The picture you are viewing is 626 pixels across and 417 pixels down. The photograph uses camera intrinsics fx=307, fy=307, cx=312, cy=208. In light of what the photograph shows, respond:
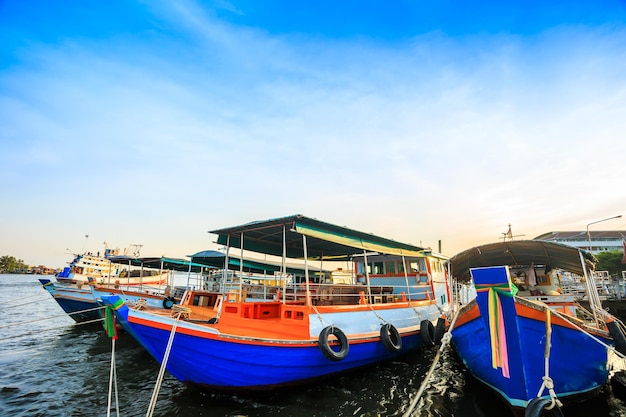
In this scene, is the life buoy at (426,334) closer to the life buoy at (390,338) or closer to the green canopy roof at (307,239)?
the life buoy at (390,338)

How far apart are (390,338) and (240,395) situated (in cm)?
406

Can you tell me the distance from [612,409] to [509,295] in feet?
14.2

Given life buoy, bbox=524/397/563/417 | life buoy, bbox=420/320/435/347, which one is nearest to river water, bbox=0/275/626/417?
life buoy, bbox=420/320/435/347

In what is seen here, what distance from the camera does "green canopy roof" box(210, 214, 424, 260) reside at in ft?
24.6

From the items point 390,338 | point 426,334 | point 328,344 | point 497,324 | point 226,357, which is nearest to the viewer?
point 497,324

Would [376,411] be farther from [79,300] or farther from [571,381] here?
[79,300]

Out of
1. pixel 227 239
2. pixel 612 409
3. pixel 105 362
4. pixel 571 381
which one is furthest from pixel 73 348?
pixel 612 409

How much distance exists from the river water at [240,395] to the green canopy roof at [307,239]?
350cm

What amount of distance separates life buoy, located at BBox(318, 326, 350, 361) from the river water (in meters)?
0.96

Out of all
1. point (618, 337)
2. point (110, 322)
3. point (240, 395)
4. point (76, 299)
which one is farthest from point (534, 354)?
point (76, 299)

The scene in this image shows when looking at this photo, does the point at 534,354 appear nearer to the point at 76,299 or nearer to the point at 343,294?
the point at 343,294

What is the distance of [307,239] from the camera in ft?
31.5

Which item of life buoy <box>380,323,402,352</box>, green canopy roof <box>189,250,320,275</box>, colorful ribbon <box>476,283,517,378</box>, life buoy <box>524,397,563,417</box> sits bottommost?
life buoy <box>524,397,563,417</box>

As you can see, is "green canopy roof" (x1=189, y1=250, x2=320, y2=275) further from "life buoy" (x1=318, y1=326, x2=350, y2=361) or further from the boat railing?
"life buoy" (x1=318, y1=326, x2=350, y2=361)
